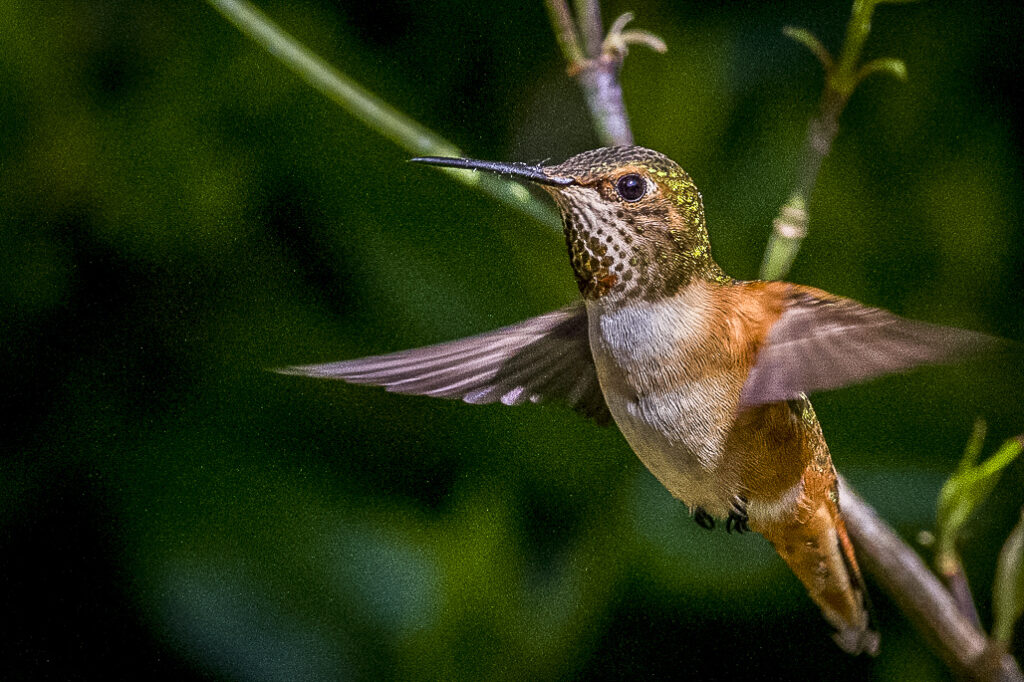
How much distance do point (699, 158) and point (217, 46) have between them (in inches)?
18.7

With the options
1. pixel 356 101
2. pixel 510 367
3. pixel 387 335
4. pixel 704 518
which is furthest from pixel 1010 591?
pixel 387 335

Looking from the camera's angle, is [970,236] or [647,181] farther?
[970,236]

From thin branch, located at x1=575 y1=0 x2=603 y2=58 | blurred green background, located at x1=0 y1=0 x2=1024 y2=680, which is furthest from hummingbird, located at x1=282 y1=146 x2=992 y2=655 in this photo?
blurred green background, located at x1=0 y1=0 x2=1024 y2=680

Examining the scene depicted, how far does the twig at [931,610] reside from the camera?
49cm

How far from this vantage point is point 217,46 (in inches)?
41.4

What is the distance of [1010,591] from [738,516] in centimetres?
13

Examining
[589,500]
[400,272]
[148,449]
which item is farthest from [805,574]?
[148,449]

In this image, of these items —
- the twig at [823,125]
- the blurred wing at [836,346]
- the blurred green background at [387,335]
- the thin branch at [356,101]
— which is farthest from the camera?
the blurred green background at [387,335]

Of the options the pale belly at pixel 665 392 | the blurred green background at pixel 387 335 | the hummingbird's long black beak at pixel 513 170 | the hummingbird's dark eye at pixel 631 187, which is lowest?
the blurred green background at pixel 387 335

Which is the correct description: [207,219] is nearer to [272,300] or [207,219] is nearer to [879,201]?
[272,300]

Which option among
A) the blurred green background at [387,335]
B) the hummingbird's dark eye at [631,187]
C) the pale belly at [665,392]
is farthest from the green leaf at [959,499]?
the blurred green background at [387,335]

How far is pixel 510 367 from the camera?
0.55 meters

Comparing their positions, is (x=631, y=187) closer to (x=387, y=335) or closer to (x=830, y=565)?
(x=830, y=565)

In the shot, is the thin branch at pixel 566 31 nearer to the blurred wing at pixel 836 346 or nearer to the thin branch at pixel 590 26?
the thin branch at pixel 590 26
